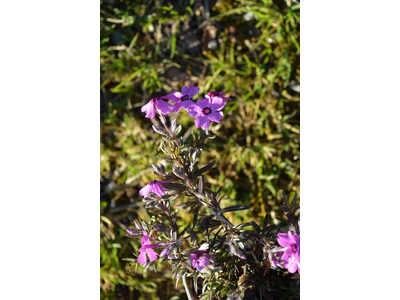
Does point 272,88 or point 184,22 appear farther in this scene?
point 184,22

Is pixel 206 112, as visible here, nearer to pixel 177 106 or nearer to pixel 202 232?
pixel 177 106

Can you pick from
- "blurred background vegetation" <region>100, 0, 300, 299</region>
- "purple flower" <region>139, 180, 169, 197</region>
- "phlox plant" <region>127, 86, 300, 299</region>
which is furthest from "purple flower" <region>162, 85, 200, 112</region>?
"blurred background vegetation" <region>100, 0, 300, 299</region>

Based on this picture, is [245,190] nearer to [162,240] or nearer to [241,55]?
[241,55]

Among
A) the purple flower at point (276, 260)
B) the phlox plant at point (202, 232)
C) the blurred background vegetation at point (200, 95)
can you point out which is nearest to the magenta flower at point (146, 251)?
the phlox plant at point (202, 232)

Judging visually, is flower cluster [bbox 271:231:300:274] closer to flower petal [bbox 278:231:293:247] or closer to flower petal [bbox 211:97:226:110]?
flower petal [bbox 278:231:293:247]
